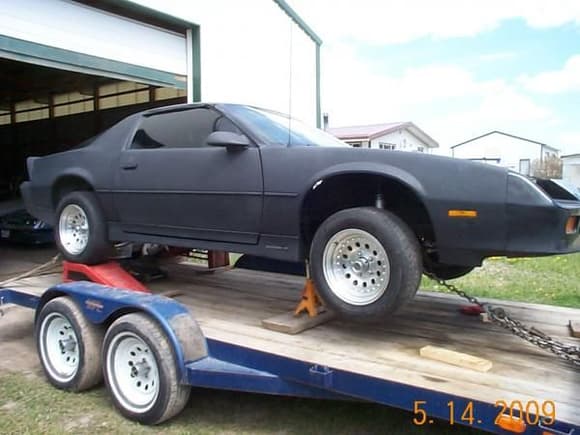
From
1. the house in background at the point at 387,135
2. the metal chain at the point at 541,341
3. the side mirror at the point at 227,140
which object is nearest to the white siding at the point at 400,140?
the house in background at the point at 387,135

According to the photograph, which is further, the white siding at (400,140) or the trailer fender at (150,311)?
the white siding at (400,140)

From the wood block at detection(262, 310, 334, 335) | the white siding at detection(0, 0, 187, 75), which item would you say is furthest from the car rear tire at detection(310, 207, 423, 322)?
the white siding at detection(0, 0, 187, 75)

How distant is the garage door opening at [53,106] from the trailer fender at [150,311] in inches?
372

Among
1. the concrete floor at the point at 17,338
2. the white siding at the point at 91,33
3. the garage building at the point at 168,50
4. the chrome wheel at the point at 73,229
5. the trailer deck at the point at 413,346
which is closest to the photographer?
the trailer deck at the point at 413,346

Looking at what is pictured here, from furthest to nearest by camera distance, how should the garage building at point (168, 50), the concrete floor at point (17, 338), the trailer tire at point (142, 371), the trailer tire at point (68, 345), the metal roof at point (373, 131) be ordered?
1. the metal roof at point (373, 131)
2. the garage building at point (168, 50)
3. the concrete floor at point (17, 338)
4. the trailer tire at point (68, 345)
5. the trailer tire at point (142, 371)

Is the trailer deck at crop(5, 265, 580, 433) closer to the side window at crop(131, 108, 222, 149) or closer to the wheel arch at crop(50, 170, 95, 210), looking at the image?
the wheel arch at crop(50, 170, 95, 210)

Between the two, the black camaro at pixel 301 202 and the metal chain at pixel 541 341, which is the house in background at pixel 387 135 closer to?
the black camaro at pixel 301 202

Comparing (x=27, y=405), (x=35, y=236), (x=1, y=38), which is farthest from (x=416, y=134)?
(x=27, y=405)

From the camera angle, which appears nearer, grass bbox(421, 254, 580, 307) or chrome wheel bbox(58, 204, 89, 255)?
chrome wheel bbox(58, 204, 89, 255)

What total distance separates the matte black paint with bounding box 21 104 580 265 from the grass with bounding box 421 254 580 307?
3.11 metres

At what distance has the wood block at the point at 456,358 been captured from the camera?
2.59 m

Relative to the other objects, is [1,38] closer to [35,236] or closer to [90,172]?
[90,172]

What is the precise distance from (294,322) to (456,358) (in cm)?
104

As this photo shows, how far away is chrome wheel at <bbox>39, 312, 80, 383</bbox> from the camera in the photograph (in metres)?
3.83
